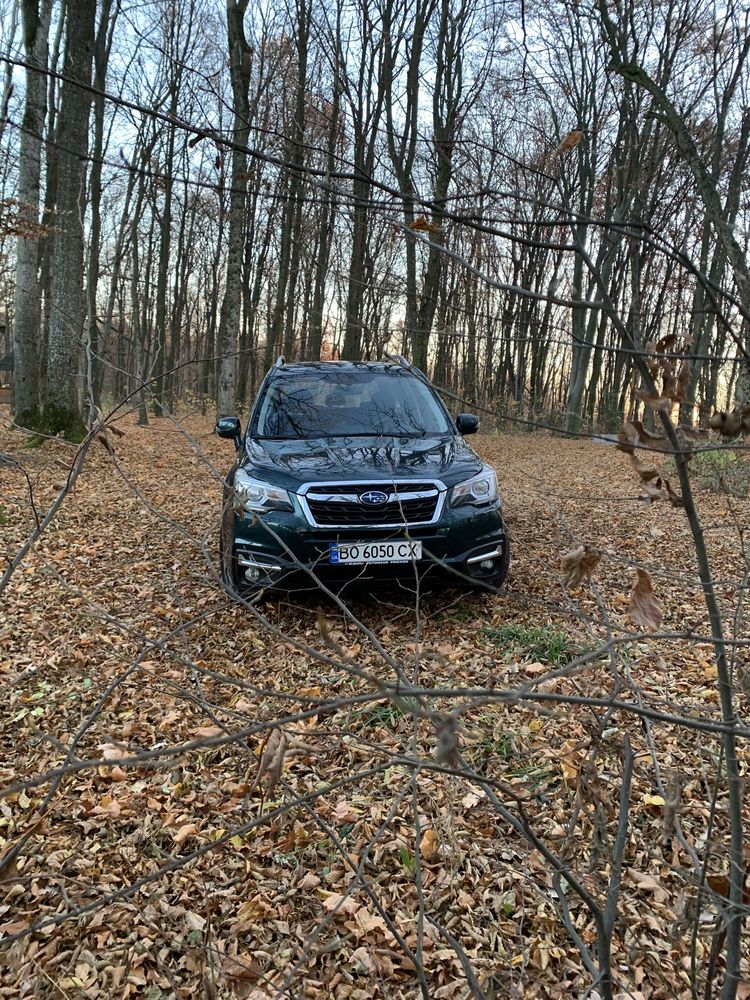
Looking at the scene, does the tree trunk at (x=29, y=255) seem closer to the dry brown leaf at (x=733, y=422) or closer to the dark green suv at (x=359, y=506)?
the dark green suv at (x=359, y=506)

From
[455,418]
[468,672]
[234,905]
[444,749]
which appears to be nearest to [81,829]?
[234,905]

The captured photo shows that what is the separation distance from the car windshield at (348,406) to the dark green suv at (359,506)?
0.02 m

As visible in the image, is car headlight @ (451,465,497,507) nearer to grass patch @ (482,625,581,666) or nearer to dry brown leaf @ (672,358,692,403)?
grass patch @ (482,625,581,666)

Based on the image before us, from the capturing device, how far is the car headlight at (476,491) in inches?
167

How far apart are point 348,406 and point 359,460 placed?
110 centimetres

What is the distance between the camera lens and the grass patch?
12.6 feet

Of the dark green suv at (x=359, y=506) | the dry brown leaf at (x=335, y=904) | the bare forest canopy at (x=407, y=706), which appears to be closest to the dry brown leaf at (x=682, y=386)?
the bare forest canopy at (x=407, y=706)

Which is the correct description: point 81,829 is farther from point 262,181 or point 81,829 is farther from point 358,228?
point 358,228

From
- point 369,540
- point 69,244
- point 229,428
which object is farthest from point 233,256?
point 369,540

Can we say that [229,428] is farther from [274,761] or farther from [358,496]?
[274,761]

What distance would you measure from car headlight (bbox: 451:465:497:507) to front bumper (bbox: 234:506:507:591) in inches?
2.2

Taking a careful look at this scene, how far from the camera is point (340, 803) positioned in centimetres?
271

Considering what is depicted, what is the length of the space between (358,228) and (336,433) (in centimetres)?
1161

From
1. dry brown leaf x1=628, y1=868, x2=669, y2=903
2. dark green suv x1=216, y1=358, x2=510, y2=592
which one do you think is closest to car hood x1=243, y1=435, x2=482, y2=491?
dark green suv x1=216, y1=358, x2=510, y2=592
